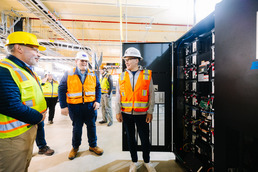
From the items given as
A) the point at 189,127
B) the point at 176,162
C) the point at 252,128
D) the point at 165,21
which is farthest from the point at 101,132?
the point at 165,21

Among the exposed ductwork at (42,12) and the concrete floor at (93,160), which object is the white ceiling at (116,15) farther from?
the concrete floor at (93,160)

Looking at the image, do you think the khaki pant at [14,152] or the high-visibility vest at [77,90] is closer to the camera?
the khaki pant at [14,152]

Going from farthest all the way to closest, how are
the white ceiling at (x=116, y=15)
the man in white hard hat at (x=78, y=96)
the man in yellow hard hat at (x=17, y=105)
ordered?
1. the white ceiling at (x=116, y=15)
2. the man in white hard hat at (x=78, y=96)
3. the man in yellow hard hat at (x=17, y=105)

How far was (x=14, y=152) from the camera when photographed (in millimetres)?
920

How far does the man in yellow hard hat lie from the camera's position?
33.8 inches

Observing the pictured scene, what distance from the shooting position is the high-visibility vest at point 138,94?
4.94 ft

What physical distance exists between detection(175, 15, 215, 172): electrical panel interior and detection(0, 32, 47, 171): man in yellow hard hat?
1.96 metres

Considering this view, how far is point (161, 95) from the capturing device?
77.4 inches

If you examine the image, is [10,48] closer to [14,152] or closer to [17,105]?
[17,105]

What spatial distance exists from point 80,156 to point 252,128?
2.41 meters

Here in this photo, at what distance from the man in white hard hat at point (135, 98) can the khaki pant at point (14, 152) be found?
3.30 ft

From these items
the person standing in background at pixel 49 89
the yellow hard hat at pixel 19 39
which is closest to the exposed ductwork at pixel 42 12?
the person standing in background at pixel 49 89

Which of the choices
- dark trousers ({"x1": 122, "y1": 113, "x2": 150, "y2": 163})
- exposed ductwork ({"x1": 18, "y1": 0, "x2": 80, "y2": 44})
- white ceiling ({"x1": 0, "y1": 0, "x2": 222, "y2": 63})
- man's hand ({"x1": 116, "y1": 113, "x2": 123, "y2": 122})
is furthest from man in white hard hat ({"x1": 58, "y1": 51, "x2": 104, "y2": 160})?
exposed ductwork ({"x1": 18, "y1": 0, "x2": 80, "y2": 44})

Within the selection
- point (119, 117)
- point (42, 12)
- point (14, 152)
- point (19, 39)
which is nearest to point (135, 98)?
point (119, 117)
